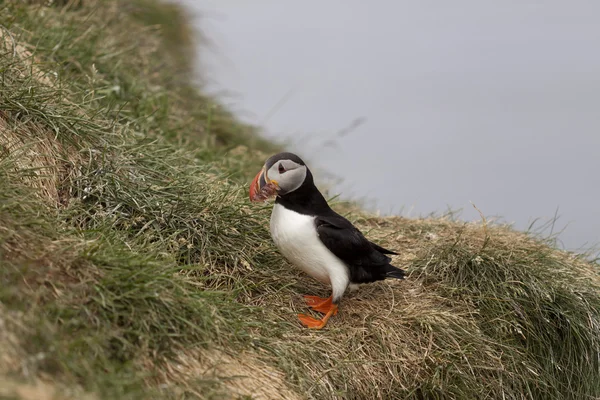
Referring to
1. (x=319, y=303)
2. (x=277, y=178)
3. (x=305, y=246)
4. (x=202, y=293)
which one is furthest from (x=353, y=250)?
(x=202, y=293)

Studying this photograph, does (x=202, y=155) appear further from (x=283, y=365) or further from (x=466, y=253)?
(x=283, y=365)

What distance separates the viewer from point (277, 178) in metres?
3.89

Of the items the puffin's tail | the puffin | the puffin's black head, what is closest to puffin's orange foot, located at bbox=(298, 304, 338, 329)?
the puffin

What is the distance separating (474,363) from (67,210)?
240 centimetres

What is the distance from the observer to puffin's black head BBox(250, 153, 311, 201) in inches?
153

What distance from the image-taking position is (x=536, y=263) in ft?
15.7

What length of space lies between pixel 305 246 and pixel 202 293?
65 centimetres

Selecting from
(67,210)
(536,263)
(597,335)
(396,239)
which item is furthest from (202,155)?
(597,335)

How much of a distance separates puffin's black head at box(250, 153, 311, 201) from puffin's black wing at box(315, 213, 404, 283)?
24cm

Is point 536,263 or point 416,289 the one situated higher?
point 536,263

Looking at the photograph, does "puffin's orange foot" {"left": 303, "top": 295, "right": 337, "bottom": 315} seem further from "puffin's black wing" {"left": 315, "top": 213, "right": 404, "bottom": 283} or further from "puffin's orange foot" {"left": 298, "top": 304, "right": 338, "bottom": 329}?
"puffin's black wing" {"left": 315, "top": 213, "right": 404, "bottom": 283}

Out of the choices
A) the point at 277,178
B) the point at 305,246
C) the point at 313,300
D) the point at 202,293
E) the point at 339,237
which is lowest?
the point at 313,300

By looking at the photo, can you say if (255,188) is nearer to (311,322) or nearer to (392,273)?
(311,322)

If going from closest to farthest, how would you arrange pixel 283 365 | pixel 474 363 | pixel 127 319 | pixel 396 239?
pixel 127 319, pixel 283 365, pixel 474 363, pixel 396 239
